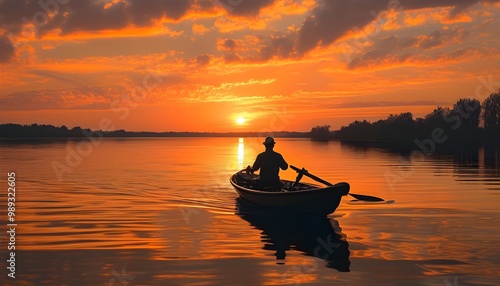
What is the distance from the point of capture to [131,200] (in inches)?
1016

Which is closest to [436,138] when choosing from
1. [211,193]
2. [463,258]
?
[211,193]

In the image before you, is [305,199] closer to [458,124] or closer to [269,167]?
[269,167]

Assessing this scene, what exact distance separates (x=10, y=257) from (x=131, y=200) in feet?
42.4

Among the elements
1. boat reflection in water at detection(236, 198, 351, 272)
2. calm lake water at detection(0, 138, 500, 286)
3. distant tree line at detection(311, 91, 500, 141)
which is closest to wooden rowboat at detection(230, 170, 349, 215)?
boat reflection in water at detection(236, 198, 351, 272)

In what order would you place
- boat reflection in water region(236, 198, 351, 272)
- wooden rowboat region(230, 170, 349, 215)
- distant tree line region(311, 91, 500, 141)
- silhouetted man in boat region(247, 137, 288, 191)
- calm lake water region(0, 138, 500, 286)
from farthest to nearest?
distant tree line region(311, 91, 500, 141)
silhouetted man in boat region(247, 137, 288, 191)
wooden rowboat region(230, 170, 349, 215)
boat reflection in water region(236, 198, 351, 272)
calm lake water region(0, 138, 500, 286)

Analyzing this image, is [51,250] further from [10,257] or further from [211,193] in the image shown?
[211,193]

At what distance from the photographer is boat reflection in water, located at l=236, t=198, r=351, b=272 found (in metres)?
13.3

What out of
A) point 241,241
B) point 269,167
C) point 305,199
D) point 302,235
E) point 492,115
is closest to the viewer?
point 241,241

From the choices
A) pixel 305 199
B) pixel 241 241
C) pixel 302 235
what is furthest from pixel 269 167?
pixel 241 241

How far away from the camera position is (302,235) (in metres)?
16.2

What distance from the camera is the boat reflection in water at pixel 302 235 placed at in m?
13.3

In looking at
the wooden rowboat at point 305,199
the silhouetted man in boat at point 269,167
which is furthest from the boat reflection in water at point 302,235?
the silhouetted man in boat at point 269,167

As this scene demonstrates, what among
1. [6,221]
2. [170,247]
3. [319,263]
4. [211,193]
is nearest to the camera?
[319,263]

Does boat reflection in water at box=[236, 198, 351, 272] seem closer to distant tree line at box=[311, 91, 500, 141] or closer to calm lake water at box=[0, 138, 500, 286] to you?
calm lake water at box=[0, 138, 500, 286]
